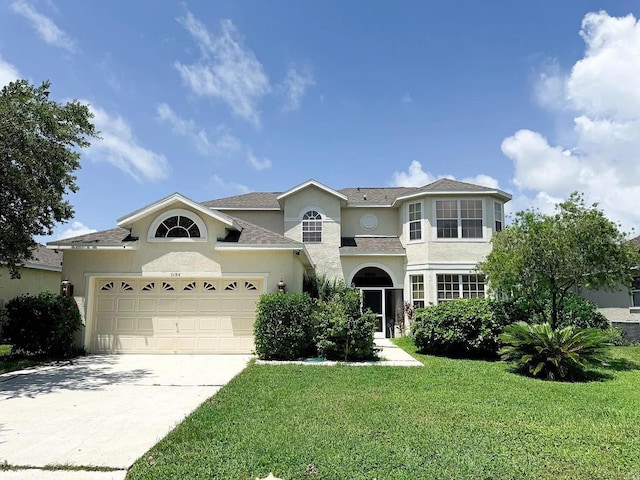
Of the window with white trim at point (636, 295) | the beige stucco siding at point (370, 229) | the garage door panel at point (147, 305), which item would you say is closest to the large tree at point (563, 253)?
the window with white trim at point (636, 295)

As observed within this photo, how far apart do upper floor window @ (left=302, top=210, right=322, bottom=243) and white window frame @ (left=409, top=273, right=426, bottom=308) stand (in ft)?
16.4

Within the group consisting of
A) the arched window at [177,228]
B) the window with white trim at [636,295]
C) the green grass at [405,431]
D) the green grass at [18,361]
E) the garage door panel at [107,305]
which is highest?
the arched window at [177,228]

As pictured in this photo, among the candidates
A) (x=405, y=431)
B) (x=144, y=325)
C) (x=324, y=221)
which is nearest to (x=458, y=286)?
(x=324, y=221)

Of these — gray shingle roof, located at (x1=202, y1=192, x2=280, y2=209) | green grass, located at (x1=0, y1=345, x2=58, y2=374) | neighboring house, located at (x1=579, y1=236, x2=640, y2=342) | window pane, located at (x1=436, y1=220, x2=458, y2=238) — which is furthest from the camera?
gray shingle roof, located at (x1=202, y1=192, x2=280, y2=209)

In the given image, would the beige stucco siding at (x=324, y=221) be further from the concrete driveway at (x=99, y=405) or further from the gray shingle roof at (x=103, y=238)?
the concrete driveway at (x=99, y=405)

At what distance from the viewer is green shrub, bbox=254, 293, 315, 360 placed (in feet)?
40.7

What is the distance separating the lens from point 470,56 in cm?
1363

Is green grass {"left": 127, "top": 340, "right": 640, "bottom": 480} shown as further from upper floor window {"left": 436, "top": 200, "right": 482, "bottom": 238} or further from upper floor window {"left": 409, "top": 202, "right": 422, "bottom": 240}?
upper floor window {"left": 409, "top": 202, "right": 422, "bottom": 240}

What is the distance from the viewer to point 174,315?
45.5 ft

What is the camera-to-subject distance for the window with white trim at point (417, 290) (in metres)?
19.7

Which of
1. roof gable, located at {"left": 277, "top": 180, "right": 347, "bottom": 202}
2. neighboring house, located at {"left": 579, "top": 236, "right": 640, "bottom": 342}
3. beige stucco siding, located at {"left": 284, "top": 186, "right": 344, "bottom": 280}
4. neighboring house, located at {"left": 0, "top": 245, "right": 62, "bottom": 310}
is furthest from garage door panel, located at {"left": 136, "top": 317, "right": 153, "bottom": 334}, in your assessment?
neighboring house, located at {"left": 579, "top": 236, "right": 640, "bottom": 342}

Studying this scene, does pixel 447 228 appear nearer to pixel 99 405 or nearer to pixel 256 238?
Answer: pixel 256 238

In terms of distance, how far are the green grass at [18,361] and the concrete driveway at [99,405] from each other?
709 mm

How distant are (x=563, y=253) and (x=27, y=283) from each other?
22.3m
